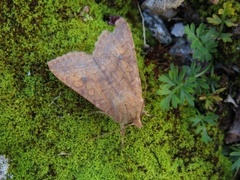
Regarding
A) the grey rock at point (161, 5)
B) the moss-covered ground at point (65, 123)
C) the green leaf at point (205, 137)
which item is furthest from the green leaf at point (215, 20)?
the green leaf at point (205, 137)

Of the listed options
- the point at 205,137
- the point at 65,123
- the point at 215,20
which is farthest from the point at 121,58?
the point at 205,137

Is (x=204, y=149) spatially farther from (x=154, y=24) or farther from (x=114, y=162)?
(x=154, y=24)

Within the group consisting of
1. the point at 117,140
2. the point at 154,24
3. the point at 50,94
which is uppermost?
the point at 154,24

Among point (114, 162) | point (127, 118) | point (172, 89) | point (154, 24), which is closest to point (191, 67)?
point (172, 89)

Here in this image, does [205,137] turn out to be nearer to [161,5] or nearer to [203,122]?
[203,122]

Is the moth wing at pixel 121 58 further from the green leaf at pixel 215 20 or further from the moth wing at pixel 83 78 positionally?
the green leaf at pixel 215 20

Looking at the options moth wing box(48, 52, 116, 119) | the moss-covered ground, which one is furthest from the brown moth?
the moss-covered ground
